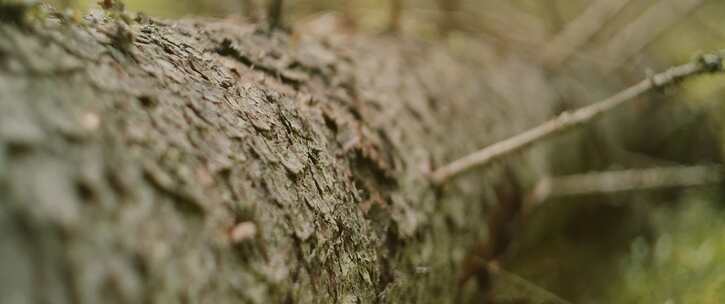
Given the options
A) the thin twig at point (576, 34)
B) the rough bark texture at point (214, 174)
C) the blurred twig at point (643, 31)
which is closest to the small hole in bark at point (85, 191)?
the rough bark texture at point (214, 174)

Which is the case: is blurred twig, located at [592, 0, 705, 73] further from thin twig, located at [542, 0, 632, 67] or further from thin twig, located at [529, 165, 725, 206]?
thin twig, located at [529, 165, 725, 206]

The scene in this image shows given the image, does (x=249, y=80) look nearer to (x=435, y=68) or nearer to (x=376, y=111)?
(x=376, y=111)

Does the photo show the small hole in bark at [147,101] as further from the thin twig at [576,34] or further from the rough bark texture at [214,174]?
the thin twig at [576,34]

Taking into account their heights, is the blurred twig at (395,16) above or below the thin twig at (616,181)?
above

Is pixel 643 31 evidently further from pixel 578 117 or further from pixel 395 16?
pixel 578 117

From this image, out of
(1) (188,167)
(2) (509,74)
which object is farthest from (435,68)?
(1) (188,167)

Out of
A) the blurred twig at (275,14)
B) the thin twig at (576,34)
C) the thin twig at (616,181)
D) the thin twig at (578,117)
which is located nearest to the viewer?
the thin twig at (578,117)

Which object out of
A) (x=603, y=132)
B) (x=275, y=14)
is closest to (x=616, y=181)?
(x=603, y=132)

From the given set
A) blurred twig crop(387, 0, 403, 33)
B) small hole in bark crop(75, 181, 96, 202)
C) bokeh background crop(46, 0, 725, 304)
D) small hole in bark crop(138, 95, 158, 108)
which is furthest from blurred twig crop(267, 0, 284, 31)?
small hole in bark crop(75, 181, 96, 202)
